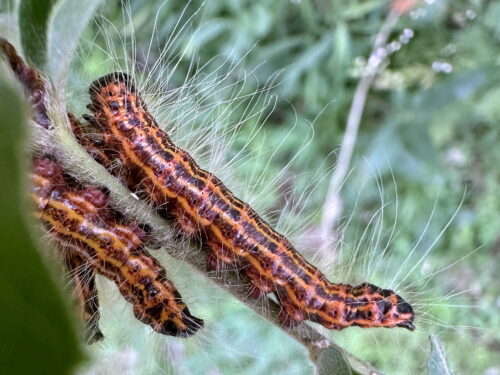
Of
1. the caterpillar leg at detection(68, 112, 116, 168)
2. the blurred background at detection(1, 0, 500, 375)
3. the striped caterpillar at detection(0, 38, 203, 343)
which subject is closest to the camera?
the striped caterpillar at detection(0, 38, 203, 343)

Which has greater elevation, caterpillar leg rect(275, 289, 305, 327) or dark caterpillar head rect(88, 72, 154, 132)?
dark caterpillar head rect(88, 72, 154, 132)

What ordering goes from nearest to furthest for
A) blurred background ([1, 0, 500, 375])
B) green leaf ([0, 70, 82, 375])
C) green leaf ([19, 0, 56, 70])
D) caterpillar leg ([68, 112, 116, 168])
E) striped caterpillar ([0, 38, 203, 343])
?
green leaf ([0, 70, 82, 375]) < green leaf ([19, 0, 56, 70]) < striped caterpillar ([0, 38, 203, 343]) < caterpillar leg ([68, 112, 116, 168]) < blurred background ([1, 0, 500, 375])

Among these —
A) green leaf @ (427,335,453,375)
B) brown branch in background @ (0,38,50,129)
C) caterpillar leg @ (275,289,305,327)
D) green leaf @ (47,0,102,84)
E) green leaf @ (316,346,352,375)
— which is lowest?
green leaf @ (427,335,453,375)

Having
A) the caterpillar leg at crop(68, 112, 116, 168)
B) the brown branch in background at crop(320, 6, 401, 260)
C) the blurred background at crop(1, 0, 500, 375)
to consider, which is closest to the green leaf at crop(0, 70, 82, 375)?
the caterpillar leg at crop(68, 112, 116, 168)

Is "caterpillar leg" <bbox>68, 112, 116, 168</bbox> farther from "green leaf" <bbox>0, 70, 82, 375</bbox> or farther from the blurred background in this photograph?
the blurred background

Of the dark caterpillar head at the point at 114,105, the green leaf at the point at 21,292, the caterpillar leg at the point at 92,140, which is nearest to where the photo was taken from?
the green leaf at the point at 21,292

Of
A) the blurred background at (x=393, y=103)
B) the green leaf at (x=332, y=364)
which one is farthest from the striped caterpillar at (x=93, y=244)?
the blurred background at (x=393, y=103)

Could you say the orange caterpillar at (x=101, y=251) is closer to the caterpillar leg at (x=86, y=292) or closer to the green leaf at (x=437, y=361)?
the caterpillar leg at (x=86, y=292)

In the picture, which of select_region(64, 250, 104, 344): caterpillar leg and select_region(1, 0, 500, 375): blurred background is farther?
select_region(1, 0, 500, 375): blurred background
